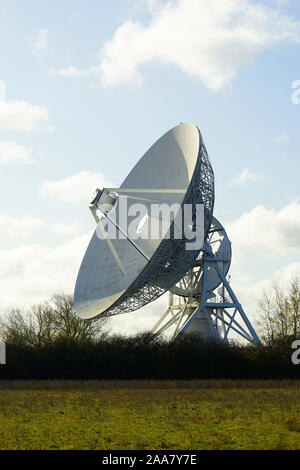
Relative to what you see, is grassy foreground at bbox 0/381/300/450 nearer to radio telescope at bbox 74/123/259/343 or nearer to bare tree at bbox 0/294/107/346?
radio telescope at bbox 74/123/259/343

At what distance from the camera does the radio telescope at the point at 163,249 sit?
3428 centimetres

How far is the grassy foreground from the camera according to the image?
1494 cm

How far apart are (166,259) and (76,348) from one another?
12768 mm

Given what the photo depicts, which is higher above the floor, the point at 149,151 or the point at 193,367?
the point at 149,151

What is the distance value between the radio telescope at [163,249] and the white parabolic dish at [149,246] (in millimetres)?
53

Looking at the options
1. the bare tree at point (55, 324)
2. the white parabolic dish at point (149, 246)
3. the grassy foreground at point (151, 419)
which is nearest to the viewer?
the grassy foreground at point (151, 419)

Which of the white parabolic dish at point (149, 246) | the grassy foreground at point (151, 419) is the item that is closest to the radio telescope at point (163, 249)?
the white parabolic dish at point (149, 246)

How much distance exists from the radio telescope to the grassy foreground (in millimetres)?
6288

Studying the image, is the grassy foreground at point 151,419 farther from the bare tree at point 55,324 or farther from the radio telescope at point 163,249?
→ the bare tree at point 55,324

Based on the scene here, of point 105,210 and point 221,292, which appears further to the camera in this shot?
point 221,292

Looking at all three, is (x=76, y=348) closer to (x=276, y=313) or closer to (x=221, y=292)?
(x=221, y=292)

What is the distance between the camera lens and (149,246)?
36812 millimetres
